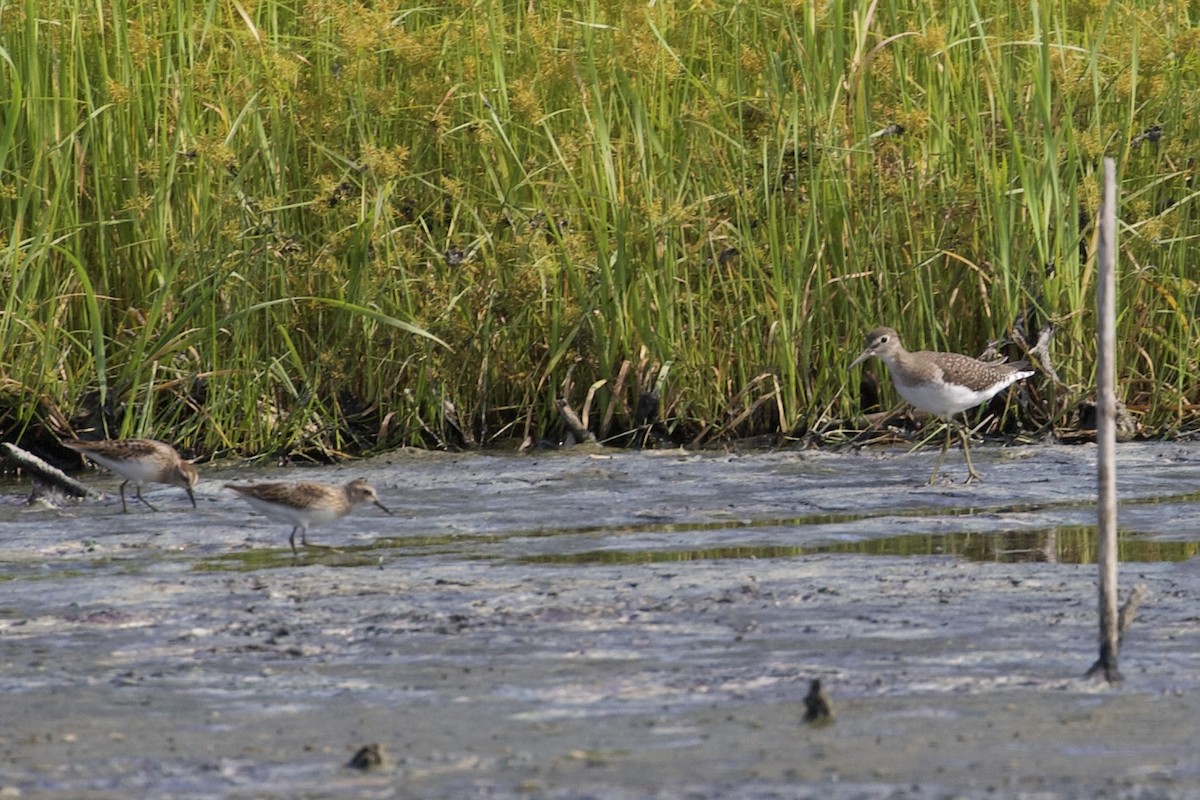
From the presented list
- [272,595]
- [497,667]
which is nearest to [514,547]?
[272,595]

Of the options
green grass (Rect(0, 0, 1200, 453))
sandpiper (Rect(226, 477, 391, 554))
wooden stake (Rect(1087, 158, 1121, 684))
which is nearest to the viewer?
wooden stake (Rect(1087, 158, 1121, 684))

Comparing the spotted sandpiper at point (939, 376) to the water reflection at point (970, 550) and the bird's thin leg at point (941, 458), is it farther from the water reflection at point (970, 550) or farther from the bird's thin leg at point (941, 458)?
the water reflection at point (970, 550)

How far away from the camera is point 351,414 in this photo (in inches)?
403

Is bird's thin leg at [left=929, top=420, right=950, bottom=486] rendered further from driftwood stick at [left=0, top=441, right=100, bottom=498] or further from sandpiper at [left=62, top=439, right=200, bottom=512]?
driftwood stick at [left=0, top=441, right=100, bottom=498]

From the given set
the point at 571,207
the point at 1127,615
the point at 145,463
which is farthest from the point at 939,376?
the point at 1127,615

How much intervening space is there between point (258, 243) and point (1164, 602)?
16.7 ft

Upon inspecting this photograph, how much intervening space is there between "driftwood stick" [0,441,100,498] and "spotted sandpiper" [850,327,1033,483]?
359 centimetres

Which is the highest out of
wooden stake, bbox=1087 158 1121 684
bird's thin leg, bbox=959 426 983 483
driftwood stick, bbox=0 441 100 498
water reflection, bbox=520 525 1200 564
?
wooden stake, bbox=1087 158 1121 684

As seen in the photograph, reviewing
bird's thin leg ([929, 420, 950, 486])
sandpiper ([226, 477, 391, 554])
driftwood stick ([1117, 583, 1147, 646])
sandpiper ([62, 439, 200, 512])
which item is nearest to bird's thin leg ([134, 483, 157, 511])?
sandpiper ([62, 439, 200, 512])

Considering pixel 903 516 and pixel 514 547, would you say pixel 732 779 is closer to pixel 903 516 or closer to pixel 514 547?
pixel 514 547

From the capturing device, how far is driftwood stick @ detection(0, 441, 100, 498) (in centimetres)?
853

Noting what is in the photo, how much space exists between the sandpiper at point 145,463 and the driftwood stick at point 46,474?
162 mm

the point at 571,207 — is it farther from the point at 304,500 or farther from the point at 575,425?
the point at 304,500

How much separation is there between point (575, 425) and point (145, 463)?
234 cm
